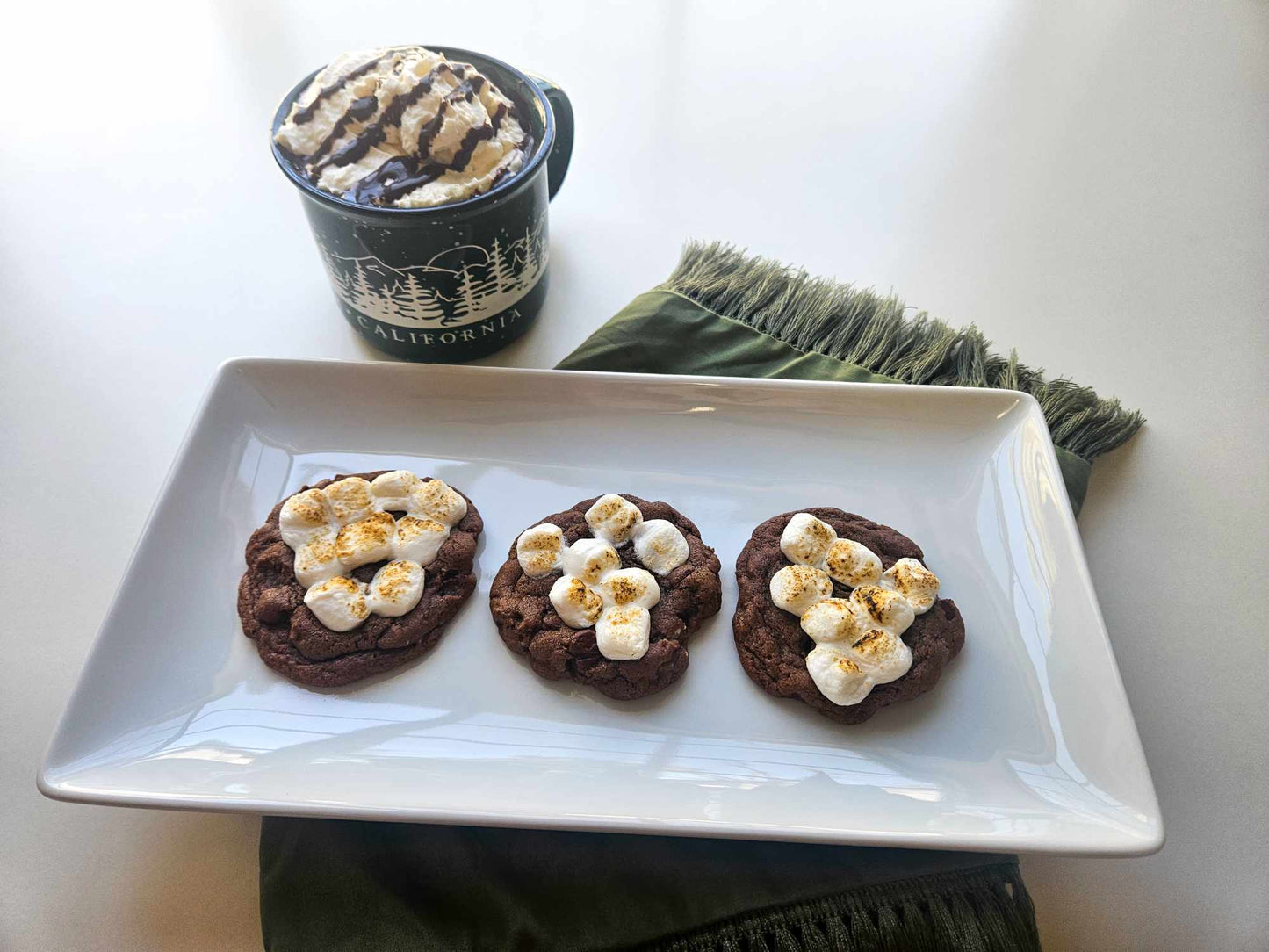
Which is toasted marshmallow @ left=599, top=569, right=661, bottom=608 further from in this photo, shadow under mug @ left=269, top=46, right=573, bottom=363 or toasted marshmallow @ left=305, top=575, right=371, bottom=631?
shadow under mug @ left=269, top=46, right=573, bottom=363

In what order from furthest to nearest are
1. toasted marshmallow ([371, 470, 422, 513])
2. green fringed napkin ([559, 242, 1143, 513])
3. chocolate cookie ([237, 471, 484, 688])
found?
1. green fringed napkin ([559, 242, 1143, 513])
2. toasted marshmallow ([371, 470, 422, 513])
3. chocolate cookie ([237, 471, 484, 688])

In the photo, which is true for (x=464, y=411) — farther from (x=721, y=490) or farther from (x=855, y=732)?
(x=855, y=732)

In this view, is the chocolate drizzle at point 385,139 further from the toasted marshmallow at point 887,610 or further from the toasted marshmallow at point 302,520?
the toasted marshmallow at point 887,610

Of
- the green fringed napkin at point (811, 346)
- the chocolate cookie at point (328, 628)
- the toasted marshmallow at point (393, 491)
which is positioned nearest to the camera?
the chocolate cookie at point (328, 628)

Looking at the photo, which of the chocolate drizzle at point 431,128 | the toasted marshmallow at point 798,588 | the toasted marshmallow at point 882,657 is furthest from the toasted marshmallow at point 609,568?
the chocolate drizzle at point 431,128

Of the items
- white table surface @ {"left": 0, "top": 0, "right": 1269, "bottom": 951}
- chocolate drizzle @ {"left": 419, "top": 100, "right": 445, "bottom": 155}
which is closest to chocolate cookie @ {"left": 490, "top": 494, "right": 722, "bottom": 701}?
white table surface @ {"left": 0, "top": 0, "right": 1269, "bottom": 951}

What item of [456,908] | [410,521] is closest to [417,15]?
[410,521]
